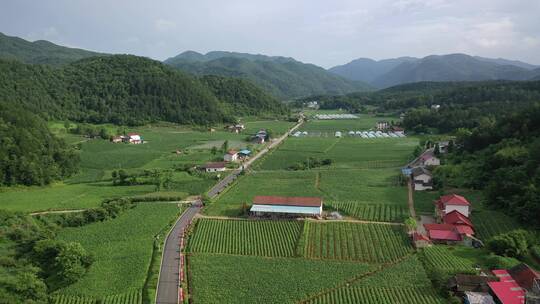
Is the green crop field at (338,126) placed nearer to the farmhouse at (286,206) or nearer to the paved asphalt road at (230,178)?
the paved asphalt road at (230,178)

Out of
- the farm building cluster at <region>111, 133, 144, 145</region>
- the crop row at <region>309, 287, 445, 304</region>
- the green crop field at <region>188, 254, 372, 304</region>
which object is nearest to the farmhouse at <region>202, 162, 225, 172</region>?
the green crop field at <region>188, 254, 372, 304</region>

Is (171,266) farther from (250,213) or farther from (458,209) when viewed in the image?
(458,209)

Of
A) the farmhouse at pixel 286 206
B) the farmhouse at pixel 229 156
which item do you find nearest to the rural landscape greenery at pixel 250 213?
the farmhouse at pixel 286 206

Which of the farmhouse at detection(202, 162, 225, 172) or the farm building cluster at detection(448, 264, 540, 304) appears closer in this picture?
the farm building cluster at detection(448, 264, 540, 304)

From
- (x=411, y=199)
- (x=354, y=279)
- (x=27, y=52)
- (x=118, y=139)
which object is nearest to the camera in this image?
(x=354, y=279)

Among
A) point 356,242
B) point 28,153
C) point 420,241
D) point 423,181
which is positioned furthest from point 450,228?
point 28,153

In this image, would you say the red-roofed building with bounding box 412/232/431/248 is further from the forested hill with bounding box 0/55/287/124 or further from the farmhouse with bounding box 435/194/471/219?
the forested hill with bounding box 0/55/287/124
